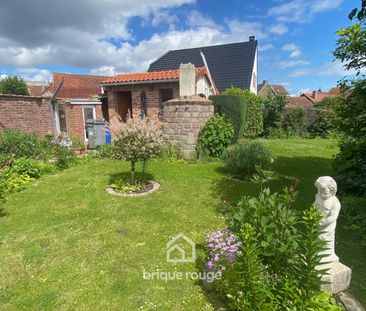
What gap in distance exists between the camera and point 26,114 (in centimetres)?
898

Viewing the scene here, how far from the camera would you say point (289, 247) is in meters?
2.20

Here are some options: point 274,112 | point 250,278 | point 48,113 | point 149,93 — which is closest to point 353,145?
point 250,278

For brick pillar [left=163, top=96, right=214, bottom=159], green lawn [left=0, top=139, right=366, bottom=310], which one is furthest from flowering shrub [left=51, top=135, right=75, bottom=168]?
brick pillar [left=163, top=96, right=214, bottom=159]

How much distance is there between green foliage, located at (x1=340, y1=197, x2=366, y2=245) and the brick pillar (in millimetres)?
4577

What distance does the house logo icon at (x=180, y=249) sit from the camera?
3.11 m

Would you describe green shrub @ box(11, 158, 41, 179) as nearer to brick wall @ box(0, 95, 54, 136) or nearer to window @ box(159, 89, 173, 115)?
brick wall @ box(0, 95, 54, 136)

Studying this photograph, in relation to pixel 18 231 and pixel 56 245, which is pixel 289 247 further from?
pixel 18 231

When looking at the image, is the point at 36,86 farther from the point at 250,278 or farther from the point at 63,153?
the point at 250,278

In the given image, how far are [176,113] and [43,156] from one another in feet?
14.0

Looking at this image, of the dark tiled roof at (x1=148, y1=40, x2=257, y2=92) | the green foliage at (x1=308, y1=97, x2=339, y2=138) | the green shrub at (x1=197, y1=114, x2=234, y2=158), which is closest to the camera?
the green shrub at (x1=197, y1=114, x2=234, y2=158)

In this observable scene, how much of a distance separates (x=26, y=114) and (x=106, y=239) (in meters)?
7.62

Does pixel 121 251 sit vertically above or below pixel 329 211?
below

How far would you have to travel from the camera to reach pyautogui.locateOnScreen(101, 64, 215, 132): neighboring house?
1148 centimetres

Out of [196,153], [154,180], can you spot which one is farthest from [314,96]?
[154,180]
